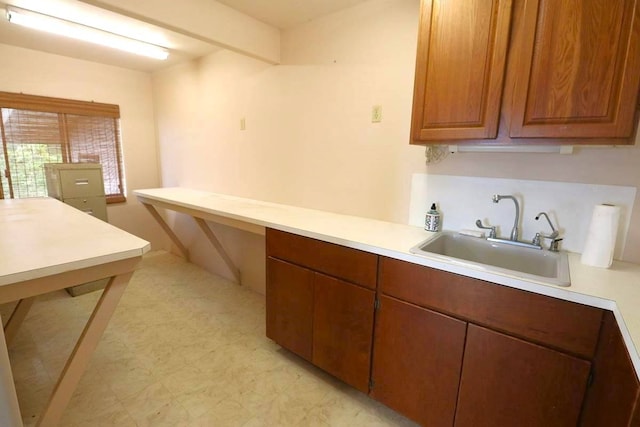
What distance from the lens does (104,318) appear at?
52.6 inches

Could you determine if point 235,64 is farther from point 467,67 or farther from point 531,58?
point 531,58

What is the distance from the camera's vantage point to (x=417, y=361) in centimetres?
139

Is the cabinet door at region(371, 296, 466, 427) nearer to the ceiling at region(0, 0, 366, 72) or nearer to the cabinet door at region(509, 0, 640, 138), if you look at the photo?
the cabinet door at region(509, 0, 640, 138)

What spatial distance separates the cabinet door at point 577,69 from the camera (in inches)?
41.6

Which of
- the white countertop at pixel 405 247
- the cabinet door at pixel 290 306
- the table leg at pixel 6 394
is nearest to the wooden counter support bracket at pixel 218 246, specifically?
the white countertop at pixel 405 247

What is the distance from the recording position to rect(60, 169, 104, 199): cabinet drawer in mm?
2963

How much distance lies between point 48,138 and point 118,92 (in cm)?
90

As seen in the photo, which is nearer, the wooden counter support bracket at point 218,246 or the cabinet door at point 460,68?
the cabinet door at point 460,68

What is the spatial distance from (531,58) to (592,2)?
0.23 metres

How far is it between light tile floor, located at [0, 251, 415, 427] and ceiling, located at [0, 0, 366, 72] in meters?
2.08

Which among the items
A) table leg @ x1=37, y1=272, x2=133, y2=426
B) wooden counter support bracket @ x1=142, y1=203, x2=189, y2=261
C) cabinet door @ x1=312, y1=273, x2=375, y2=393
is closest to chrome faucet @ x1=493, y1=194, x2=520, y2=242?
cabinet door @ x1=312, y1=273, x2=375, y2=393

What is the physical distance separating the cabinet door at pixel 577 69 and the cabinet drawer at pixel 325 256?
89 centimetres

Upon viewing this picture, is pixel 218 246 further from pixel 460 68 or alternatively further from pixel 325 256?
pixel 460 68

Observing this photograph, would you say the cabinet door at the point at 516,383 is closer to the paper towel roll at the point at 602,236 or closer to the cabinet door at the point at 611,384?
the cabinet door at the point at 611,384
